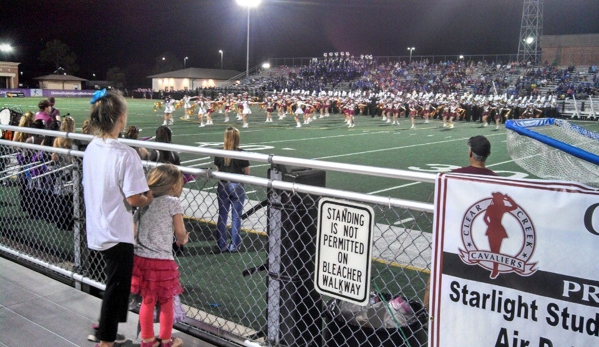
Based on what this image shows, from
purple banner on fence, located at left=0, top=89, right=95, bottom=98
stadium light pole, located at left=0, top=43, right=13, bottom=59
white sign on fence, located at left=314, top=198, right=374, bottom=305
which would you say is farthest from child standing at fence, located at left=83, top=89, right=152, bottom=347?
stadium light pole, located at left=0, top=43, right=13, bottom=59

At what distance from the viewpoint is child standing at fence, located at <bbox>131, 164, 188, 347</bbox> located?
121 inches

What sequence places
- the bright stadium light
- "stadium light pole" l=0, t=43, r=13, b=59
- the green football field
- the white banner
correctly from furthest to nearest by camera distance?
"stadium light pole" l=0, t=43, r=13, b=59 → the bright stadium light → the green football field → the white banner

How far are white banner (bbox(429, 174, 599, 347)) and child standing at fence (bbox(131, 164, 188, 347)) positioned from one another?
5.15ft

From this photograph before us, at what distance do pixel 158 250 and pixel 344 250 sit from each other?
1164 mm

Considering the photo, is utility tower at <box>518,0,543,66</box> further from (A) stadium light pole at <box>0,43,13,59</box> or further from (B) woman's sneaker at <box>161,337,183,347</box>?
(A) stadium light pole at <box>0,43,13,59</box>

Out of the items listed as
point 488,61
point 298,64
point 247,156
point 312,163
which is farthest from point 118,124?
point 298,64

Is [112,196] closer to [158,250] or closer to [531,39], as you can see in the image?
[158,250]

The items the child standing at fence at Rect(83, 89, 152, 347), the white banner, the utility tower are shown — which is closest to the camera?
the white banner

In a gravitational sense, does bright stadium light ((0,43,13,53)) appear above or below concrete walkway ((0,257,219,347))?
above

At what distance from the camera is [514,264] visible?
194 centimetres

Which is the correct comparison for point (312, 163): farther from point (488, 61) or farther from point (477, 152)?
point (488, 61)

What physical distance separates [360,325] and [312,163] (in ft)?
2.81

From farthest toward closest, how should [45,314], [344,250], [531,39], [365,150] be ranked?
[531,39] < [365,150] < [45,314] < [344,250]

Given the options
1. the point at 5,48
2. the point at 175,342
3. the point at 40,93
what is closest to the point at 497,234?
the point at 175,342
